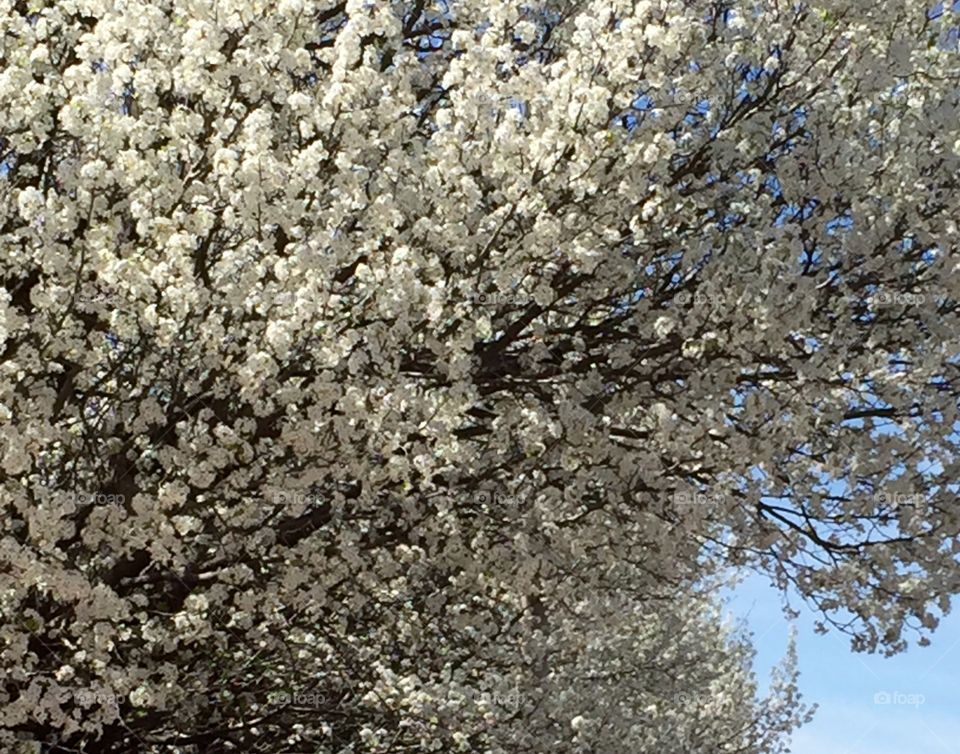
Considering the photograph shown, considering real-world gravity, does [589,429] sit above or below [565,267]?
below

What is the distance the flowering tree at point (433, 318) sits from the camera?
827 cm

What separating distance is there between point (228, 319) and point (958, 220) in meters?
5.41

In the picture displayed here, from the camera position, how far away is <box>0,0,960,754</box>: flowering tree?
8.27m

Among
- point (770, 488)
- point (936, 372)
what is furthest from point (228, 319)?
point (936, 372)

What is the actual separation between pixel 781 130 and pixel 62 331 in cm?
551

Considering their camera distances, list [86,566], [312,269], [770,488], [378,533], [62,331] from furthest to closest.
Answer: [378,533] < [770,488] < [86,566] < [62,331] < [312,269]

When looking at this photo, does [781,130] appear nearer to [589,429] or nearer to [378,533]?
[589,429]

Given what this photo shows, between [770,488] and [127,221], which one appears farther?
[770,488]

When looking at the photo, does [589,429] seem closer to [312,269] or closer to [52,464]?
[312,269]

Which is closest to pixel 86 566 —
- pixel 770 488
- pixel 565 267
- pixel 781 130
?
pixel 565 267

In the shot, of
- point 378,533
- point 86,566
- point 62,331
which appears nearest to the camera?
point 62,331

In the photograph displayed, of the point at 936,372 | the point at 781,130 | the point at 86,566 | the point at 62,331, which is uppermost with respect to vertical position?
the point at 781,130

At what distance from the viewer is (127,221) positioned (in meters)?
8.84

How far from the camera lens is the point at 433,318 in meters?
8.34
